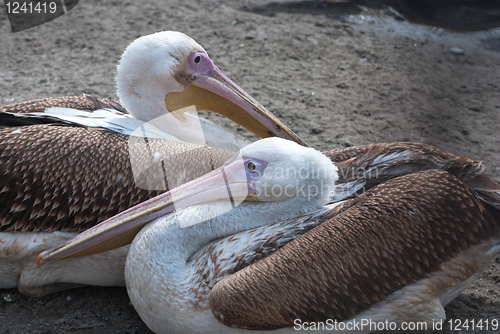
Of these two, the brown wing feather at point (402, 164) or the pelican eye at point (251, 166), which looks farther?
the brown wing feather at point (402, 164)

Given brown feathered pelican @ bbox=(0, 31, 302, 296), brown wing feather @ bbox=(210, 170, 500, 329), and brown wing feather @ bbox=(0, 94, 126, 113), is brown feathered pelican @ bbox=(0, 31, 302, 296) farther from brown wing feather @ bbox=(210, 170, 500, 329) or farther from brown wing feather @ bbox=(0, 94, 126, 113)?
brown wing feather @ bbox=(210, 170, 500, 329)

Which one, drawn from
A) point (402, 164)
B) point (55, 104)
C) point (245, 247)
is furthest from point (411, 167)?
point (55, 104)

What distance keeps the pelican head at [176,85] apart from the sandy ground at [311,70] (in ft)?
3.60

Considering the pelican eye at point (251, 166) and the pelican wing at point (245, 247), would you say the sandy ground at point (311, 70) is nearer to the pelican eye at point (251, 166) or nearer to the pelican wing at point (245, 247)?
the pelican wing at point (245, 247)

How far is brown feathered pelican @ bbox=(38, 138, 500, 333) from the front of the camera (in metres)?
2.10

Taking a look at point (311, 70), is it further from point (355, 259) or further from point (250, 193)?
point (355, 259)

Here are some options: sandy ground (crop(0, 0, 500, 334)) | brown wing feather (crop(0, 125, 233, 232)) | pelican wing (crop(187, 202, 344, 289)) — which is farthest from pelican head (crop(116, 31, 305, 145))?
sandy ground (crop(0, 0, 500, 334))

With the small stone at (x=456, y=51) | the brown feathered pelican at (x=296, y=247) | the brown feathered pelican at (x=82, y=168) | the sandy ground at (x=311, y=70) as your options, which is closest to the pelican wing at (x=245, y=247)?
the brown feathered pelican at (x=296, y=247)

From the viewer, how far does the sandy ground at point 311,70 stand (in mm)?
4086

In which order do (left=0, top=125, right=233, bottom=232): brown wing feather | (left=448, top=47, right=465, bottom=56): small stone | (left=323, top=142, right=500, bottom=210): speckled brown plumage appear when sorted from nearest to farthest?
(left=323, top=142, right=500, bottom=210): speckled brown plumage, (left=0, top=125, right=233, bottom=232): brown wing feather, (left=448, top=47, right=465, bottom=56): small stone

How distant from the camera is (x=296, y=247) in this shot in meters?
2.16

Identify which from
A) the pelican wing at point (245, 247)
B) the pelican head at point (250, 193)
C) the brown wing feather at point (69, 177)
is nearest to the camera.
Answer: the pelican wing at point (245, 247)

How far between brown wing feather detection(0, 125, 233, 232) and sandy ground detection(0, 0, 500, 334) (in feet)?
1.78

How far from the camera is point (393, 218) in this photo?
7.21 ft
